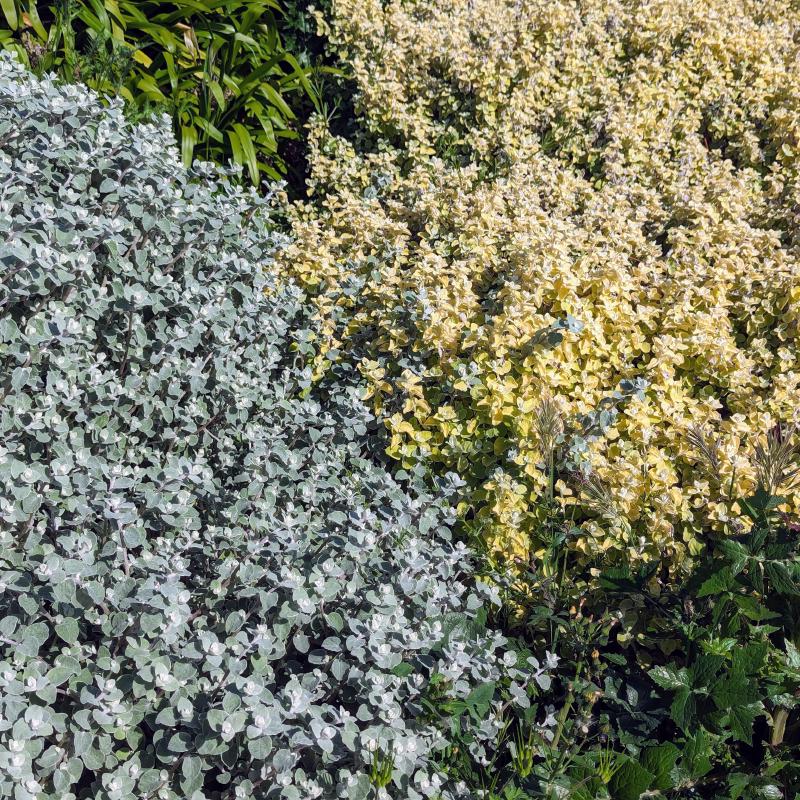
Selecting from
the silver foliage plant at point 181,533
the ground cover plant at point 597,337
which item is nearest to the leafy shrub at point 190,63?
the ground cover plant at point 597,337

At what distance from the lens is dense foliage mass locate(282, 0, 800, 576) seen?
9.23 feet

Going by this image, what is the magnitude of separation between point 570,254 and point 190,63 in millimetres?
2712

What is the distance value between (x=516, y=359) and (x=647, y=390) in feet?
1.64

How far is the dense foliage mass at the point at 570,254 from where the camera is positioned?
2814mm

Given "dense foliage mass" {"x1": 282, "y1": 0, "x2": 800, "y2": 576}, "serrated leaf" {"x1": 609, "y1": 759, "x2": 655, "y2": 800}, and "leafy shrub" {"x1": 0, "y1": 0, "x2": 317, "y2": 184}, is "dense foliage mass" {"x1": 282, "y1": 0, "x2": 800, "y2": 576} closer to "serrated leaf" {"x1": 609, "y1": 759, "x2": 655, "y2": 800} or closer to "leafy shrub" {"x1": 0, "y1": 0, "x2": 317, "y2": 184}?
"leafy shrub" {"x1": 0, "y1": 0, "x2": 317, "y2": 184}

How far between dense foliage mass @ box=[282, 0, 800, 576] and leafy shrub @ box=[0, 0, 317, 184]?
39 centimetres

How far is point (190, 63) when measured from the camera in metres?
4.89

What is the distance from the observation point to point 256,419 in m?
3.04

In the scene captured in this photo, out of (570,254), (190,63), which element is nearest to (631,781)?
(570,254)

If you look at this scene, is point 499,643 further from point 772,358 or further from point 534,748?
point 772,358

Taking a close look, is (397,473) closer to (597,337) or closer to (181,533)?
(181,533)

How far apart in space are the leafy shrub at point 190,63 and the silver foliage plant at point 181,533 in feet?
3.51

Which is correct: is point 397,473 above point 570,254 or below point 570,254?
below

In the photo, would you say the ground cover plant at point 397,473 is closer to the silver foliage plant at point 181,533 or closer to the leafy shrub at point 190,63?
the silver foliage plant at point 181,533
